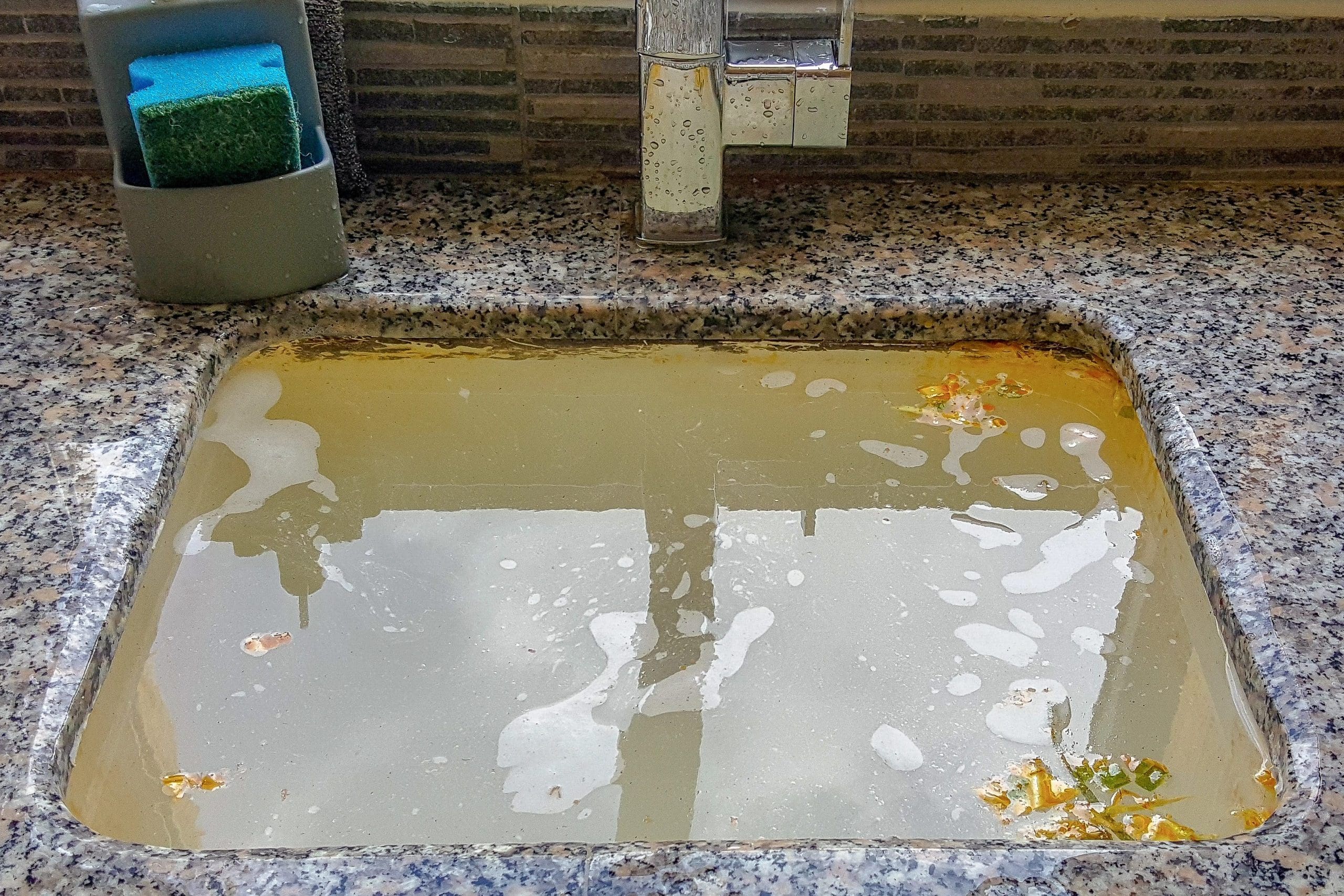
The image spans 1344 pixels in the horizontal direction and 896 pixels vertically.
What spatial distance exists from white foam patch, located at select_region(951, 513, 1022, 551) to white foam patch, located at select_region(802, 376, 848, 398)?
0.49 feet

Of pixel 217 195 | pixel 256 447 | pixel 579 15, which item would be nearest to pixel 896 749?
pixel 256 447

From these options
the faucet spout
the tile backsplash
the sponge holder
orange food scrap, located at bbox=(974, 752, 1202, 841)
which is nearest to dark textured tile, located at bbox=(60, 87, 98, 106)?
the tile backsplash

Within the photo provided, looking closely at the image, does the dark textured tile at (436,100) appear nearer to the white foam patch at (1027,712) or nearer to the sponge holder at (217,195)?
the sponge holder at (217,195)

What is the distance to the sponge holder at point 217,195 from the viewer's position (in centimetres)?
88

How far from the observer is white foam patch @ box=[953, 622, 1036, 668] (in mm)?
724

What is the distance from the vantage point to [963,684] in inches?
27.8

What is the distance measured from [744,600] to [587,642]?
0.10 metres

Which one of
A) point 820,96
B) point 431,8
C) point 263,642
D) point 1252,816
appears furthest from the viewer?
point 431,8

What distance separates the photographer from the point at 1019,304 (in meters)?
0.96

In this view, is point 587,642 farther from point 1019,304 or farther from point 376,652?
point 1019,304

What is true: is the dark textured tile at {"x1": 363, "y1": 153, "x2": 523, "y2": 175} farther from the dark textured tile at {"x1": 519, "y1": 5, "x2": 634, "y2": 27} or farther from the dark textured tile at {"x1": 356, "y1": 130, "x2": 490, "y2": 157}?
the dark textured tile at {"x1": 519, "y1": 5, "x2": 634, "y2": 27}

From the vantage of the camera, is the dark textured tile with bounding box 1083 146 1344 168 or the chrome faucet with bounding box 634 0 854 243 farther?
the dark textured tile with bounding box 1083 146 1344 168

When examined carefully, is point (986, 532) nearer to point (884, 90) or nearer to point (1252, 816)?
point (1252, 816)

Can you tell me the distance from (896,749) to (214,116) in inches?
22.8
